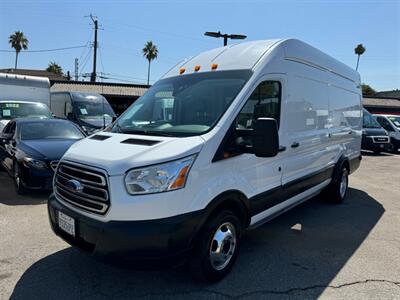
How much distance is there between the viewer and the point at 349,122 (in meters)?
6.68

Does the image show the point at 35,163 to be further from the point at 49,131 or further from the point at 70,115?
the point at 70,115

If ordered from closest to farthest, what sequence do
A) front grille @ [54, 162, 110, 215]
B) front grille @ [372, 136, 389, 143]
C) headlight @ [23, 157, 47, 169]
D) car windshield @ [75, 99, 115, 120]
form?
front grille @ [54, 162, 110, 215]
headlight @ [23, 157, 47, 169]
car windshield @ [75, 99, 115, 120]
front grille @ [372, 136, 389, 143]

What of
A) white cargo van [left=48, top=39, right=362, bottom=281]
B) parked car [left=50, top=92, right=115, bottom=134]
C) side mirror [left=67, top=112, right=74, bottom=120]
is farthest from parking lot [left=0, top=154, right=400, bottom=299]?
side mirror [left=67, top=112, right=74, bottom=120]

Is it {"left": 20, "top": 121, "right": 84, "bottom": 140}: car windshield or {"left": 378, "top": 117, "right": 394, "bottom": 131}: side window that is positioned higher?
{"left": 378, "top": 117, "right": 394, "bottom": 131}: side window

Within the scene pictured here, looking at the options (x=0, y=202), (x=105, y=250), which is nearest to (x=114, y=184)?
(x=105, y=250)

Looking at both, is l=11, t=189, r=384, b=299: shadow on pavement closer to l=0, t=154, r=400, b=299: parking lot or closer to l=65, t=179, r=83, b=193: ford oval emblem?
l=0, t=154, r=400, b=299: parking lot

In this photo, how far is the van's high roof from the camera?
368 centimetres

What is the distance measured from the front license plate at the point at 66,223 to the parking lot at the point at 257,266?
1.74 feet

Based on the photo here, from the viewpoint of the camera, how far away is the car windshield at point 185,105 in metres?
3.28

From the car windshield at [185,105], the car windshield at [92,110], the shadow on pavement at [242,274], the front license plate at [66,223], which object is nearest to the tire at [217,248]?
the shadow on pavement at [242,274]

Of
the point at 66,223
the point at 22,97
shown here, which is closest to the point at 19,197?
the point at 66,223

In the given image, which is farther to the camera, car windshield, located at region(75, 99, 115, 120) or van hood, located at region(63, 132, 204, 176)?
car windshield, located at region(75, 99, 115, 120)

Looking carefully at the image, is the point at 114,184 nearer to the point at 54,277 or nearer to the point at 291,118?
the point at 54,277

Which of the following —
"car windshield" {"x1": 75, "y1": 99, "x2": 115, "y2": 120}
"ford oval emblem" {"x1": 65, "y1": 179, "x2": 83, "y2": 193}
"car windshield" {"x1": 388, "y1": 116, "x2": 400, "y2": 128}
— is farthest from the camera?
"car windshield" {"x1": 388, "y1": 116, "x2": 400, "y2": 128}
